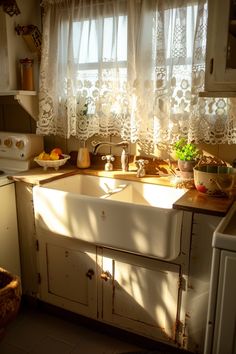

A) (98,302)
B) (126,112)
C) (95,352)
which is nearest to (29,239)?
(98,302)

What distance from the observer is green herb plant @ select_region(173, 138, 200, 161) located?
162 cm

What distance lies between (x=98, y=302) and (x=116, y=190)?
2.01ft

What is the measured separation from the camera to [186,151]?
5.32 ft

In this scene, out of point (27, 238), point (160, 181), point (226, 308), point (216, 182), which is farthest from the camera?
point (27, 238)

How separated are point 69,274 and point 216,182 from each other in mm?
921

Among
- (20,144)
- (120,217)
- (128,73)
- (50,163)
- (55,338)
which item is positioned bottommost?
(55,338)

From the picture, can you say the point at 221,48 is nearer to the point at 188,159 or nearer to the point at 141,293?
the point at 188,159

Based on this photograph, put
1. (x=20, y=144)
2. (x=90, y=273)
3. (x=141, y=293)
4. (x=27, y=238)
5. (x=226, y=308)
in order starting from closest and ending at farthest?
(x=226, y=308)
(x=141, y=293)
(x=90, y=273)
(x=27, y=238)
(x=20, y=144)

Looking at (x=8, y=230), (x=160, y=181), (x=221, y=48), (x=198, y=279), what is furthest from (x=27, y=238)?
(x=221, y=48)

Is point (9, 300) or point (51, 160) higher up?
point (51, 160)

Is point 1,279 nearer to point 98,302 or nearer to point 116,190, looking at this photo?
point 98,302

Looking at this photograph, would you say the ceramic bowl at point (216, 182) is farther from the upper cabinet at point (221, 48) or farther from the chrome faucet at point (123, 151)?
the chrome faucet at point (123, 151)

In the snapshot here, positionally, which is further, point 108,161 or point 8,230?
point 108,161

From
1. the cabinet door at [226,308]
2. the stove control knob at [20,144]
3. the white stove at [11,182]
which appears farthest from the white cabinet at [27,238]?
the cabinet door at [226,308]
